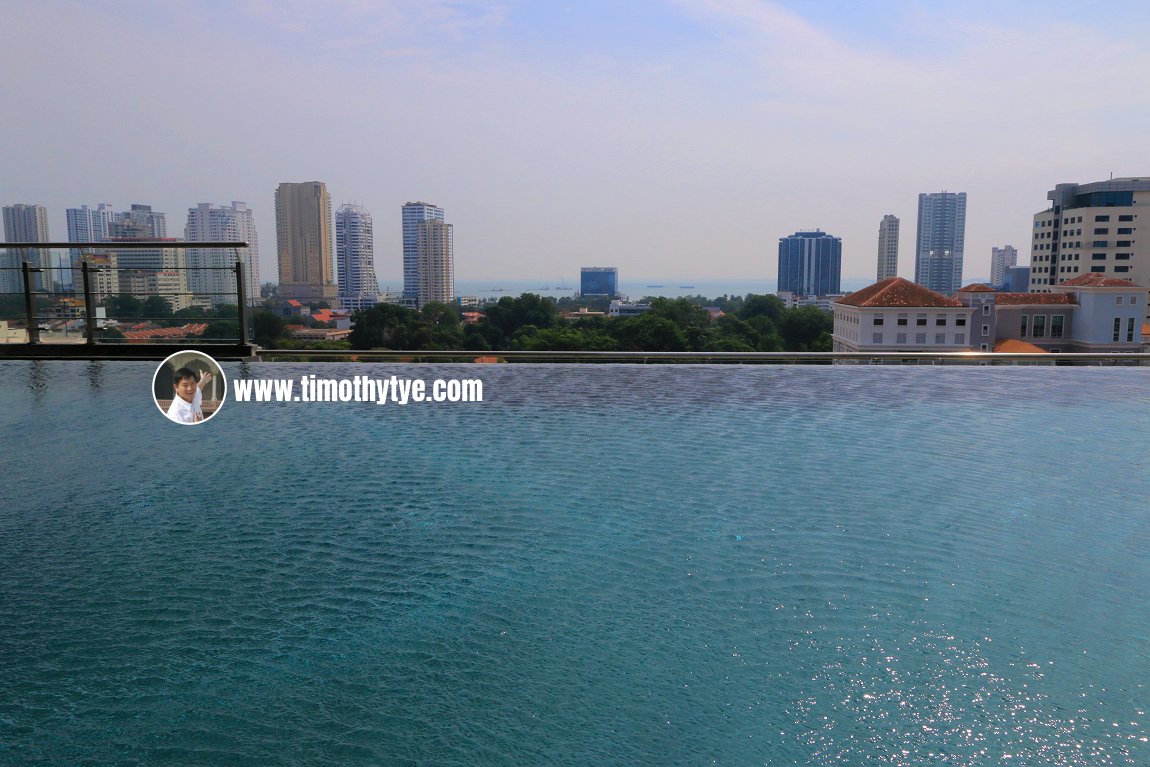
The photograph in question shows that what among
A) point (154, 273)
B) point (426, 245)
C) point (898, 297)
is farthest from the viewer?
point (898, 297)

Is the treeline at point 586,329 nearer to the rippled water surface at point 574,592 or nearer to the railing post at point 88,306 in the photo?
the railing post at point 88,306

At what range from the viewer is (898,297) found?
31.7m

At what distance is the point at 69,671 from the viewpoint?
2.39m

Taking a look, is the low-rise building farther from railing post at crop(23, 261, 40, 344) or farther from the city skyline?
railing post at crop(23, 261, 40, 344)

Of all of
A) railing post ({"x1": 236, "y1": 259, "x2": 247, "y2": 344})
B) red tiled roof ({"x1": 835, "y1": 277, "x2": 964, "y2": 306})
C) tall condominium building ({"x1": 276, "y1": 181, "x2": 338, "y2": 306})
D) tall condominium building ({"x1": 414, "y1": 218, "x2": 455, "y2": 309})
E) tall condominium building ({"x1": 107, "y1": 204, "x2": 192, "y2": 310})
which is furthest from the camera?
red tiled roof ({"x1": 835, "y1": 277, "x2": 964, "y2": 306})

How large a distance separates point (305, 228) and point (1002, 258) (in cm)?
5871

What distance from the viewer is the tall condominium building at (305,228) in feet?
65.5

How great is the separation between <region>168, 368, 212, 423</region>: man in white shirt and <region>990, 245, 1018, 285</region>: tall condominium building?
61056mm

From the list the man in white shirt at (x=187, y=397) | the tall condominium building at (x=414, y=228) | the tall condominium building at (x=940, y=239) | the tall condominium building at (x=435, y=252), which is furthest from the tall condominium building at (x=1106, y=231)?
the man in white shirt at (x=187, y=397)

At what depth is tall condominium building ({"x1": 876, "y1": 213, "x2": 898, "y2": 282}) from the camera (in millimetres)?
45994

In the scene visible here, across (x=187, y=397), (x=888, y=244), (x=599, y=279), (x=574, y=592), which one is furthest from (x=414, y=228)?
(x=574, y=592)

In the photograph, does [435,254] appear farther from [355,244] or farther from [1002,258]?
[1002,258]

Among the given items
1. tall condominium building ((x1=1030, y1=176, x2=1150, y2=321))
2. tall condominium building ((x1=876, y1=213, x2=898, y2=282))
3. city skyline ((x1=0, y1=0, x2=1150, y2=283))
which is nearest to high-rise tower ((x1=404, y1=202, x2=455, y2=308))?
city skyline ((x1=0, y1=0, x2=1150, y2=283))

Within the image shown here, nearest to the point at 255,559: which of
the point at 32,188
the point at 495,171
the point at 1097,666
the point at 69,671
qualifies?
the point at 69,671
